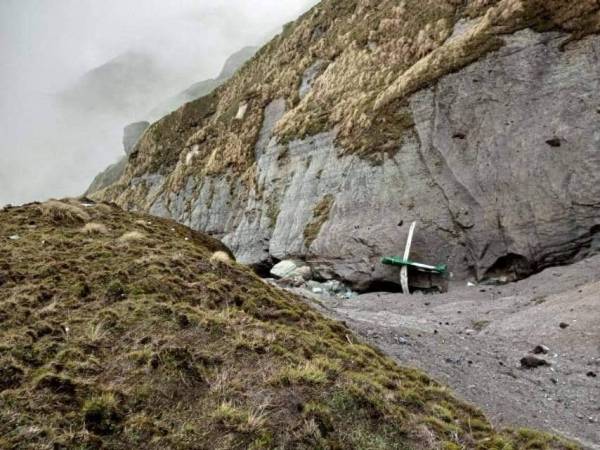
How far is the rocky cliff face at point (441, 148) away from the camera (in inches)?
1072

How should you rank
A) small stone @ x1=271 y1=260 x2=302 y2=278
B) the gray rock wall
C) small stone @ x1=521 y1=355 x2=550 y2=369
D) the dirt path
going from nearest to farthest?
1. the dirt path
2. small stone @ x1=521 y1=355 x2=550 y2=369
3. the gray rock wall
4. small stone @ x1=271 y1=260 x2=302 y2=278

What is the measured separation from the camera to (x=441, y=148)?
32875mm

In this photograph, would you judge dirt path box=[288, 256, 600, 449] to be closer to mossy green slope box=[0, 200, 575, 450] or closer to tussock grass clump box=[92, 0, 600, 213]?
mossy green slope box=[0, 200, 575, 450]

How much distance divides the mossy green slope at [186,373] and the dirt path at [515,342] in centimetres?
234

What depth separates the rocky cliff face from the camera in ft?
89.3

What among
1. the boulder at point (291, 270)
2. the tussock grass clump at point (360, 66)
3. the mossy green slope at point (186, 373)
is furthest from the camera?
the boulder at point (291, 270)

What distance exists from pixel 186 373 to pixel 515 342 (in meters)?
13.8

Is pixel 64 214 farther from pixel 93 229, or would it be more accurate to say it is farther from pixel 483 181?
pixel 483 181

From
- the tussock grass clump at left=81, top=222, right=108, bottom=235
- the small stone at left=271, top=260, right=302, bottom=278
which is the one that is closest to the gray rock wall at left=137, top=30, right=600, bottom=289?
the small stone at left=271, top=260, right=302, bottom=278

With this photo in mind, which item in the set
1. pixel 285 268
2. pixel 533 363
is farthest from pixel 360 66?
pixel 533 363

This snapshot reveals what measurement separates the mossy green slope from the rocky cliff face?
17564 mm

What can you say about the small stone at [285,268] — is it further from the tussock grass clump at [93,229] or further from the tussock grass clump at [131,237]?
the tussock grass clump at [131,237]

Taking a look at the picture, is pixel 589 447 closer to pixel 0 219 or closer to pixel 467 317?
pixel 467 317

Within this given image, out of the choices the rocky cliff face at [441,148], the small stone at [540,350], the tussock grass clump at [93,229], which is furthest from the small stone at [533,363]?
the tussock grass clump at [93,229]
